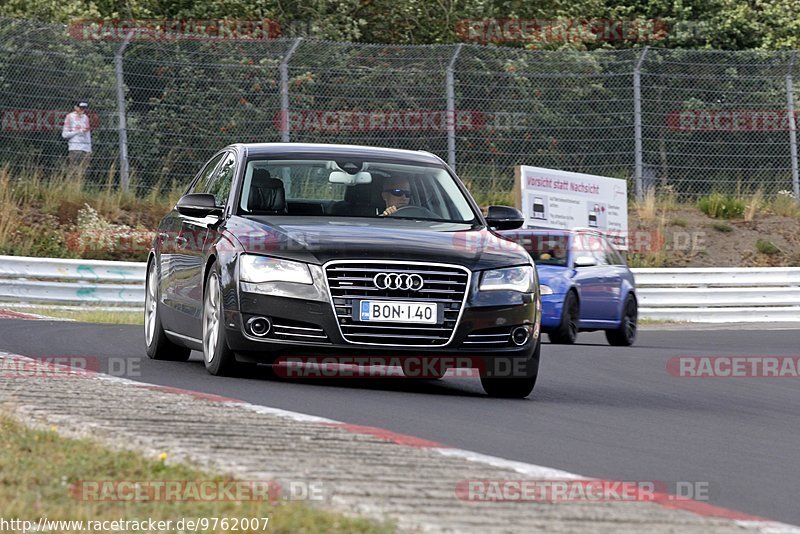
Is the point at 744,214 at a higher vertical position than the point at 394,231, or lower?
lower

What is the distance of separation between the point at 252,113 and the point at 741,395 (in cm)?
1414

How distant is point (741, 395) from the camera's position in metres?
12.2

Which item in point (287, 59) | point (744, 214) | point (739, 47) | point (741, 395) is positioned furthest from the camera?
point (739, 47)

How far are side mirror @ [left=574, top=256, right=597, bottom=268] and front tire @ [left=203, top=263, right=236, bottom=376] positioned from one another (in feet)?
30.7

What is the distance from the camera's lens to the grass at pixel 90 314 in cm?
1962

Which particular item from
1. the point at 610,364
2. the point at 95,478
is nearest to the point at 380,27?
the point at 610,364

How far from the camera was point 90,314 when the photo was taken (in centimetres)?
2100

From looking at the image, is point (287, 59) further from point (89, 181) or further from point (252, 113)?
point (89, 181)

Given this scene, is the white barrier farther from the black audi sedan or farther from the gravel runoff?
the gravel runoff

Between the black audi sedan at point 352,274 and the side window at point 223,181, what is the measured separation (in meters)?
0.04

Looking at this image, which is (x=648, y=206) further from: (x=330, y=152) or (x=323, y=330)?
(x=323, y=330)

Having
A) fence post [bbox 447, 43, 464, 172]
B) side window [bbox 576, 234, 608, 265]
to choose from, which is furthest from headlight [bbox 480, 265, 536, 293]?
fence post [bbox 447, 43, 464, 172]

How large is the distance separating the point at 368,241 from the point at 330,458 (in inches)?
153

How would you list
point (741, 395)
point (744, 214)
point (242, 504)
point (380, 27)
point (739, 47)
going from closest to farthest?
1. point (242, 504)
2. point (741, 395)
3. point (744, 214)
4. point (380, 27)
5. point (739, 47)
